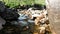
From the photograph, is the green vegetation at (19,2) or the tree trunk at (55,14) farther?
the green vegetation at (19,2)

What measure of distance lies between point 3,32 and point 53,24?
280 centimetres

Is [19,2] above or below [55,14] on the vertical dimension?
below

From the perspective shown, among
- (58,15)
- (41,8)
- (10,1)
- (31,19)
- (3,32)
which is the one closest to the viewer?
(58,15)

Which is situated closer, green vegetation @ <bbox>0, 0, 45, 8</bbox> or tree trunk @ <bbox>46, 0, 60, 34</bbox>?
tree trunk @ <bbox>46, 0, 60, 34</bbox>

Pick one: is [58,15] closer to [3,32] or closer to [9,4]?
[3,32]

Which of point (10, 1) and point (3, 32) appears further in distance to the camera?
point (10, 1)

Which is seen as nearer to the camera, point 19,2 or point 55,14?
point 55,14

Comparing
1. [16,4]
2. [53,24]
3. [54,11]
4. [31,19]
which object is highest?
[54,11]

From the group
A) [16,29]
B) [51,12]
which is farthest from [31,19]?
[51,12]

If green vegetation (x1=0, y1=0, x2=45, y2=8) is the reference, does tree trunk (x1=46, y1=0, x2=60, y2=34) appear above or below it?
above

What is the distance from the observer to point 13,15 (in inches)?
203

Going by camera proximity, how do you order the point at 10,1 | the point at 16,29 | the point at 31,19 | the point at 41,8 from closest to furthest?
the point at 16,29
the point at 31,19
the point at 10,1
the point at 41,8

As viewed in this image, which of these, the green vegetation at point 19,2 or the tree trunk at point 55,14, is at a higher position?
the tree trunk at point 55,14

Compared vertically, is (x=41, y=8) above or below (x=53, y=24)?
below
